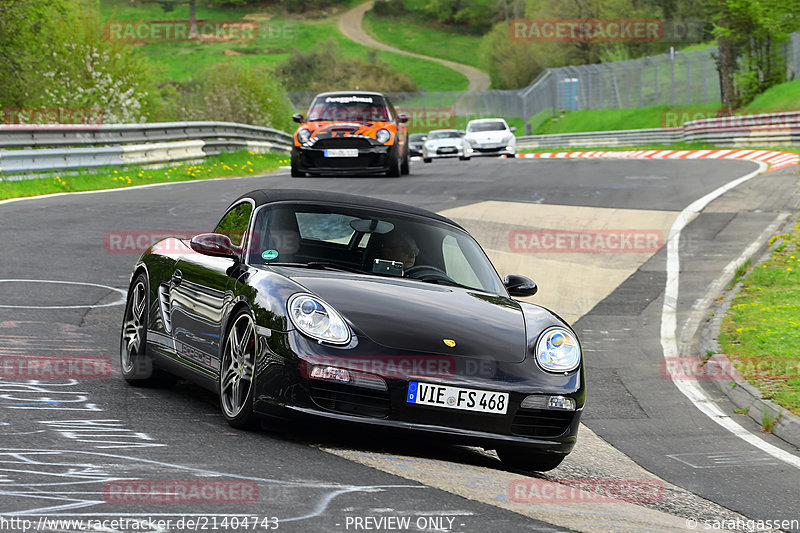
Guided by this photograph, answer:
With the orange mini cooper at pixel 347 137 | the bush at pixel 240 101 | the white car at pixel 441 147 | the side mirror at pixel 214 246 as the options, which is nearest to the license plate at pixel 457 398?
the side mirror at pixel 214 246

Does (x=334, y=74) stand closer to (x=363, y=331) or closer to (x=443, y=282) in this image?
(x=443, y=282)

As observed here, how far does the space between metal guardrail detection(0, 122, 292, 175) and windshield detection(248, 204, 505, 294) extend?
45.3 ft

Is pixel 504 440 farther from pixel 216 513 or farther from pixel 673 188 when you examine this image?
pixel 673 188

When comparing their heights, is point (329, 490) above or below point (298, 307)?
below

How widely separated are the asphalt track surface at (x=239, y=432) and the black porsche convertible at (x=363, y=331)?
23 cm

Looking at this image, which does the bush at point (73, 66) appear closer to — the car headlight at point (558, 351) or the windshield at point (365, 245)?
the windshield at point (365, 245)

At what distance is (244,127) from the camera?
31.9 meters

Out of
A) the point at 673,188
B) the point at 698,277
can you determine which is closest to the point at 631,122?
the point at 673,188

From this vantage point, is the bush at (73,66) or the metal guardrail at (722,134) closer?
the bush at (73,66)

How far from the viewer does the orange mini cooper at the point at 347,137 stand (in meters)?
23.9

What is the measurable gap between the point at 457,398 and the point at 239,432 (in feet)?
3.83

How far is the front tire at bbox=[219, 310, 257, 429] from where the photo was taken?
6.13 m

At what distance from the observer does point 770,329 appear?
11430 mm

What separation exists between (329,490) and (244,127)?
91.1 feet
